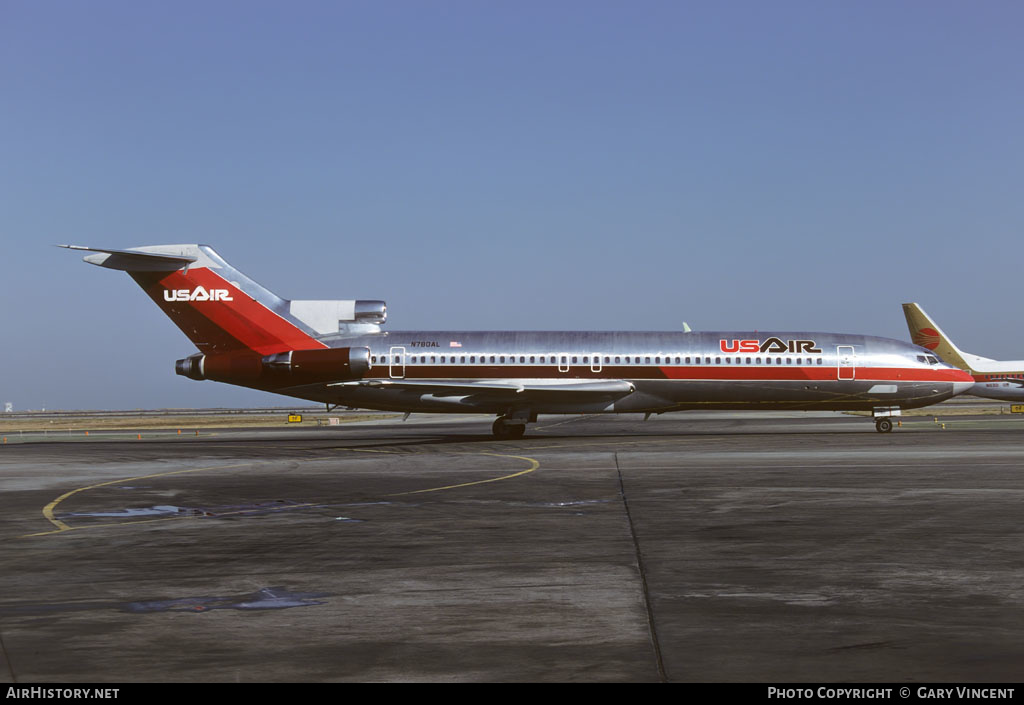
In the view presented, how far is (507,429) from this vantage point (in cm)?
4138

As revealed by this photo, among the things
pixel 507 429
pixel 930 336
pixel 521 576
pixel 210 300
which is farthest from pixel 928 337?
pixel 521 576

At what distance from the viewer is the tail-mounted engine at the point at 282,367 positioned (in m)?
39.6

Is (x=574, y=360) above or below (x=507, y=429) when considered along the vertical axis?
above

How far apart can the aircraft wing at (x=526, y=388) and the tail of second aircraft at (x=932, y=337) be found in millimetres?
42728

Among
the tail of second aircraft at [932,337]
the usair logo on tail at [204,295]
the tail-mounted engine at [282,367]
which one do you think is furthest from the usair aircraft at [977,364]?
the usair logo on tail at [204,295]

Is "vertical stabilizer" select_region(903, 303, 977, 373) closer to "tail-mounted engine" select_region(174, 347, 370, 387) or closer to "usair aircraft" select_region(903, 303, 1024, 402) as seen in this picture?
"usair aircraft" select_region(903, 303, 1024, 402)

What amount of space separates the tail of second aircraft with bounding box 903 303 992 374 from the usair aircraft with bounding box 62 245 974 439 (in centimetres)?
3434

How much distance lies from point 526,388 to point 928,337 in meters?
46.9

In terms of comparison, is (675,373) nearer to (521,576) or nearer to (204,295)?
(204,295)

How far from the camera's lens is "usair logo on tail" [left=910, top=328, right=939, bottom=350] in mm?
74500

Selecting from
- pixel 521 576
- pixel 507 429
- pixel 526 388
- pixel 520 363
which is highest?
pixel 520 363

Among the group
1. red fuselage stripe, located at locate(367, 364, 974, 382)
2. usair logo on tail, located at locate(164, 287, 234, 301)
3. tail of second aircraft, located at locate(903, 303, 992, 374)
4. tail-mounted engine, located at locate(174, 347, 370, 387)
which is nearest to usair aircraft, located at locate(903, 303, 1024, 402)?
tail of second aircraft, located at locate(903, 303, 992, 374)
